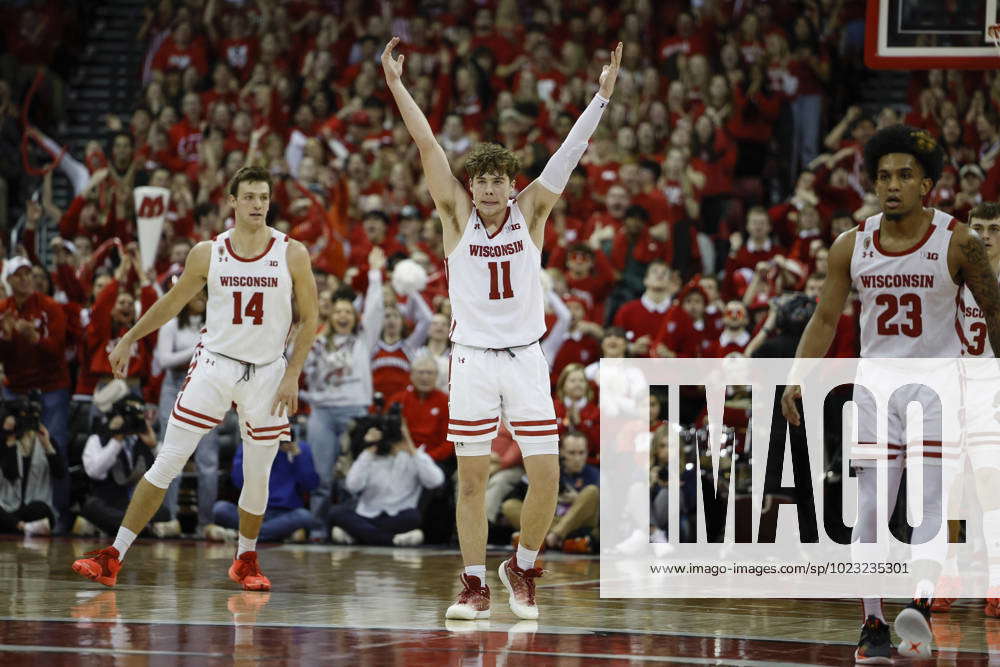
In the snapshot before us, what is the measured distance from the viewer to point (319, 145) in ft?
55.9

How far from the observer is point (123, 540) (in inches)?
366

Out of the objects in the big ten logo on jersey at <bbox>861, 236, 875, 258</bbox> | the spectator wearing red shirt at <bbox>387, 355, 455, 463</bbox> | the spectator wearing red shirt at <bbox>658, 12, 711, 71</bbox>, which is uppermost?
the spectator wearing red shirt at <bbox>658, 12, 711, 71</bbox>

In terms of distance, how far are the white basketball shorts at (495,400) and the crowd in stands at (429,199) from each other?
4052 mm

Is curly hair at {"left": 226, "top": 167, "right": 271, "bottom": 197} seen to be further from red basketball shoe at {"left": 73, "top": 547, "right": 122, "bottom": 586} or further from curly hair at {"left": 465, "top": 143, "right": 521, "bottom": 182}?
red basketball shoe at {"left": 73, "top": 547, "right": 122, "bottom": 586}

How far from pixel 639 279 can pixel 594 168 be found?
7.06 ft

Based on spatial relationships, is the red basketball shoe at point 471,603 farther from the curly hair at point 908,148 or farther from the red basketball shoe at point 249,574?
the curly hair at point 908,148

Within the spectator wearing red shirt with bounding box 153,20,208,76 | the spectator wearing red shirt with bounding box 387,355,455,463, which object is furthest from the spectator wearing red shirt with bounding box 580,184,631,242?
the spectator wearing red shirt with bounding box 153,20,208,76

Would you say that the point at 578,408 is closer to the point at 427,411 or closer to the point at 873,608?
the point at 427,411

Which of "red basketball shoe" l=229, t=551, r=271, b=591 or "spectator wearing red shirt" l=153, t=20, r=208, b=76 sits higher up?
"spectator wearing red shirt" l=153, t=20, r=208, b=76

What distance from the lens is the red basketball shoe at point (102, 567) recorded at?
353 inches

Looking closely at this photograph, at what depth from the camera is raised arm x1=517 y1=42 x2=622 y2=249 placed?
26.4ft

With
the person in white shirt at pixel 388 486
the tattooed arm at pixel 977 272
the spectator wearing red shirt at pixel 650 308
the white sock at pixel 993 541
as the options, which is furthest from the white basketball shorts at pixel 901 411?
the spectator wearing red shirt at pixel 650 308

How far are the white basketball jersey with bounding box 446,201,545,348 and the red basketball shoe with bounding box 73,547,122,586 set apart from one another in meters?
2.73

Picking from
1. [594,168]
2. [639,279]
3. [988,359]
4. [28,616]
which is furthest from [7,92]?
[988,359]
